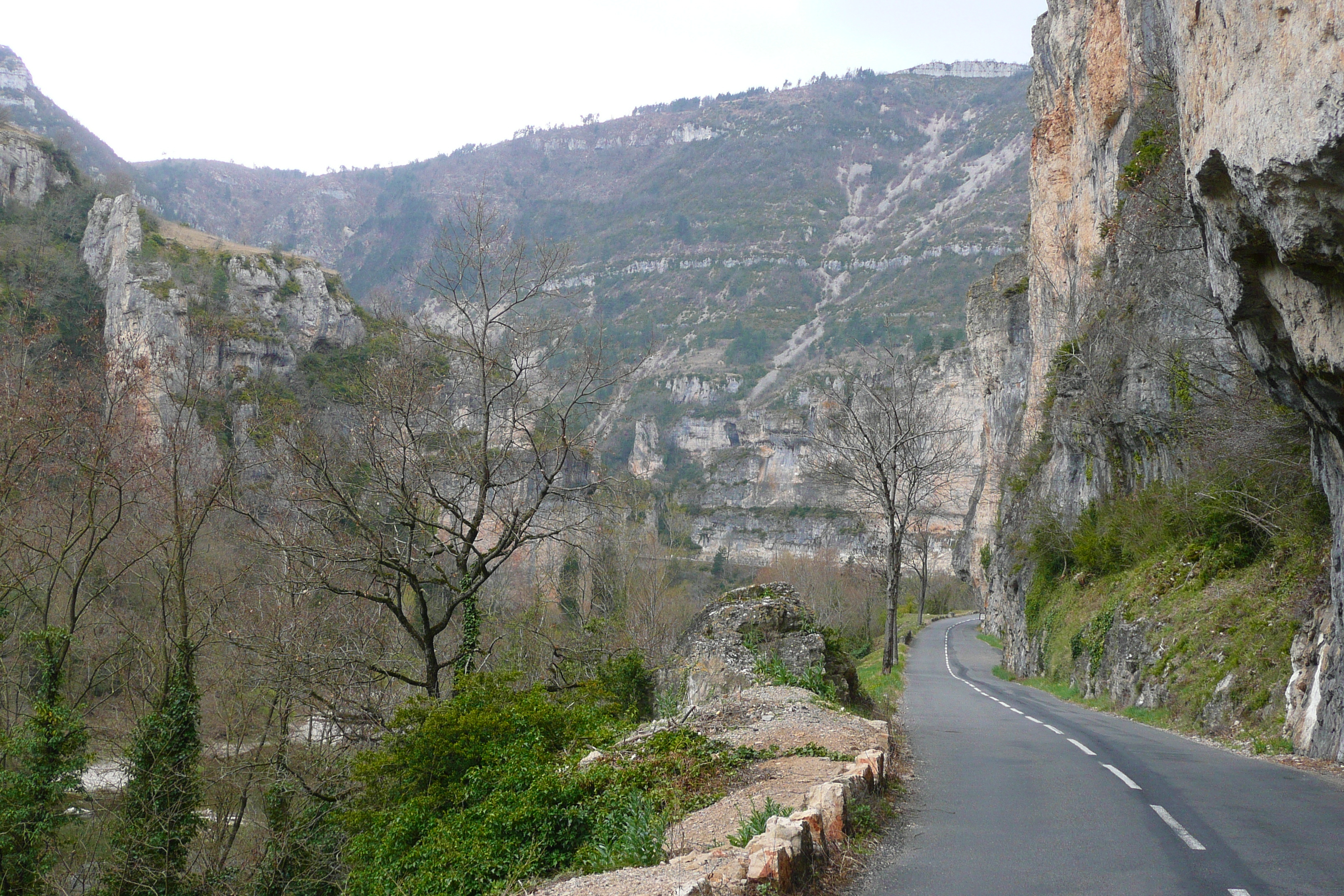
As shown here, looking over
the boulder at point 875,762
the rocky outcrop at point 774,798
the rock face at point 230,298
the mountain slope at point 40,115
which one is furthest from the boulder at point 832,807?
the mountain slope at point 40,115

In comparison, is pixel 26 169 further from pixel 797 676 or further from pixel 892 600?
pixel 797 676

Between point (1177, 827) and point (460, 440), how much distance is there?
12877mm

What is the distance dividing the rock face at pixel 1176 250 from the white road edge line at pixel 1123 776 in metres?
3.26

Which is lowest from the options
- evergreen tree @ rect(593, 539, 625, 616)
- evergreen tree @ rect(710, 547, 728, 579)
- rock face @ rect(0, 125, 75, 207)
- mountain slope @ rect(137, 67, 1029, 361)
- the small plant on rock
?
evergreen tree @ rect(710, 547, 728, 579)

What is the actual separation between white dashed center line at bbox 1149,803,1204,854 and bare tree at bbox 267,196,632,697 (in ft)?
31.0

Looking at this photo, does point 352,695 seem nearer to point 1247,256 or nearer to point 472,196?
point 472,196

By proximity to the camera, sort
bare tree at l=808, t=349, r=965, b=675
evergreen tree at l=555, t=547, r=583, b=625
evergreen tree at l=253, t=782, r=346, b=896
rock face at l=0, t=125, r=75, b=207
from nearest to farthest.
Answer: evergreen tree at l=253, t=782, r=346, b=896, bare tree at l=808, t=349, r=965, b=675, evergreen tree at l=555, t=547, r=583, b=625, rock face at l=0, t=125, r=75, b=207

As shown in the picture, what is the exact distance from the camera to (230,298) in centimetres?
6906

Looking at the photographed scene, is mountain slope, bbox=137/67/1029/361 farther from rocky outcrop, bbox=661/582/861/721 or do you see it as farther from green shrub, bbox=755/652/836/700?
green shrub, bbox=755/652/836/700

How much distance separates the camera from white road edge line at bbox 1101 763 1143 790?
8914 millimetres

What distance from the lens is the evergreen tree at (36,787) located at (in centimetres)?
1388

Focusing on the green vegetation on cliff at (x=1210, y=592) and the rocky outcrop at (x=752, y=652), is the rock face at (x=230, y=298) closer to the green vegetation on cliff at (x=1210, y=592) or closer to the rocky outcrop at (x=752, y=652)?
the rocky outcrop at (x=752, y=652)

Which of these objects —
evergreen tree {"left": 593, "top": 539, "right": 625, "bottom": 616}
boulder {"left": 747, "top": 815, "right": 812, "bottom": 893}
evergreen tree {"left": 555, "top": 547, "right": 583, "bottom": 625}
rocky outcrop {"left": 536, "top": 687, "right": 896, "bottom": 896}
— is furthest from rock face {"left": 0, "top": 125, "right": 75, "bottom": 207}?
boulder {"left": 747, "top": 815, "right": 812, "bottom": 893}

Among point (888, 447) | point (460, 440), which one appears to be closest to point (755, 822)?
point (460, 440)
